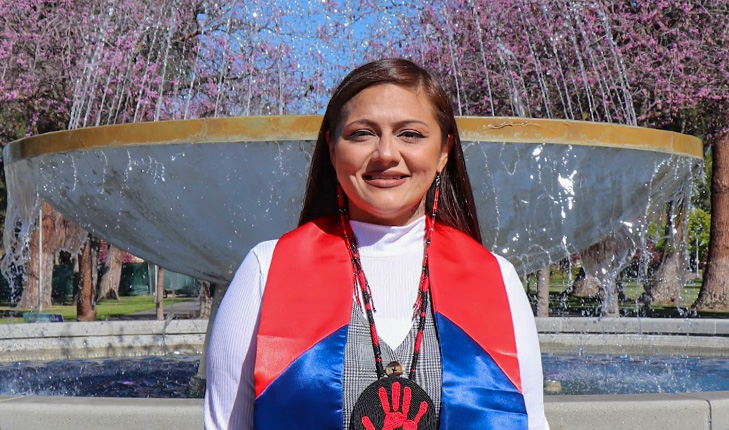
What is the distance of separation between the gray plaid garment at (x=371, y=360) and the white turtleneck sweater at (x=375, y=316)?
1.2 inches

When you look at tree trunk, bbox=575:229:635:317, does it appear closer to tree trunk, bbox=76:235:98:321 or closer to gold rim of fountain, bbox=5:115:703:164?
gold rim of fountain, bbox=5:115:703:164

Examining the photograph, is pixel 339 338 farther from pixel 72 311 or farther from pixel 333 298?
pixel 72 311

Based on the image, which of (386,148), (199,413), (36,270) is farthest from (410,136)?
(36,270)

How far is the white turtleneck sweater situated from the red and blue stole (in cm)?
3

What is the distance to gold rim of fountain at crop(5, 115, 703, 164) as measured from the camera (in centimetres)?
450

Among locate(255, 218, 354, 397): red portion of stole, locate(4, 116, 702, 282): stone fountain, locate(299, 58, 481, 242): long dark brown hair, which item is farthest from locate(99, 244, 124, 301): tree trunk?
locate(255, 218, 354, 397): red portion of stole

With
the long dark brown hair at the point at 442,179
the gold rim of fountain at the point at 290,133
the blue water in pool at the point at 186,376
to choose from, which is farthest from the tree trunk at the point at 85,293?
the long dark brown hair at the point at 442,179

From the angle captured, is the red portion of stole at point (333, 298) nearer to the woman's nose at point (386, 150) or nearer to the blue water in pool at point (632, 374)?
the woman's nose at point (386, 150)

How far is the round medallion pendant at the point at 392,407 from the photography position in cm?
168

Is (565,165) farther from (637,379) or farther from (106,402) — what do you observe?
(637,379)

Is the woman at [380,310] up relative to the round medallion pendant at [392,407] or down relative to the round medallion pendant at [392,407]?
up

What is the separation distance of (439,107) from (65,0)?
51.7 ft

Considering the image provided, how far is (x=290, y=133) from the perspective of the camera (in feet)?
14.7

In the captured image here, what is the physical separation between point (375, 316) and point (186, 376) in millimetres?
6030
